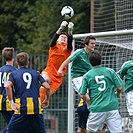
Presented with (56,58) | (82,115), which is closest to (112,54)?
(56,58)

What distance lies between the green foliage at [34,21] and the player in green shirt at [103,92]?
1379 centimetres

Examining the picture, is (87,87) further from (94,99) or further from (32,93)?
(32,93)

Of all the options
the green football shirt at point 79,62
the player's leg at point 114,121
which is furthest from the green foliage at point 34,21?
the player's leg at point 114,121

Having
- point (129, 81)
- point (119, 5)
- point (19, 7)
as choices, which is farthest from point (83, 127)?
point (19, 7)

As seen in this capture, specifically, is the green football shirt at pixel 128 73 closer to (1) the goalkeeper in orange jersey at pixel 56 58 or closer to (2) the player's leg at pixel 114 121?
(2) the player's leg at pixel 114 121

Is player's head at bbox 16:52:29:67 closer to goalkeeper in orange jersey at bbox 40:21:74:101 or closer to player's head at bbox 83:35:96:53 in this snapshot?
player's head at bbox 83:35:96:53

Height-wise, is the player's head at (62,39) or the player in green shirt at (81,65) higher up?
the player's head at (62,39)

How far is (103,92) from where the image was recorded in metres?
11.5

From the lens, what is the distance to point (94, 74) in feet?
37.7

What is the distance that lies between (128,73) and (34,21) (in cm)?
1474

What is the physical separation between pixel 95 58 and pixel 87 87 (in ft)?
1.72

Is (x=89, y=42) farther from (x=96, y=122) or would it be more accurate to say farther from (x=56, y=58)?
(x=96, y=122)

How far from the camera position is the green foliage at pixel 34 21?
2595 cm

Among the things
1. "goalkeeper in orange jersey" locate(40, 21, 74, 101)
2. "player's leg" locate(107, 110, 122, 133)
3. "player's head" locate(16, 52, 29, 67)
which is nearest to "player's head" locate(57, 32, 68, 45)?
"goalkeeper in orange jersey" locate(40, 21, 74, 101)
